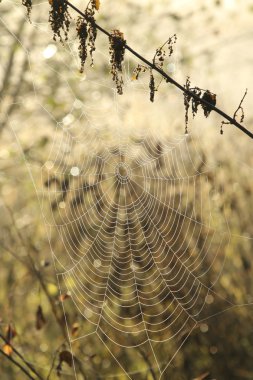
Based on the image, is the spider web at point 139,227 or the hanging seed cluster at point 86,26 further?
the spider web at point 139,227

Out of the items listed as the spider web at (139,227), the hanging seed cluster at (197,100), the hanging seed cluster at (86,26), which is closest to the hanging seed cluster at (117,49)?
the hanging seed cluster at (86,26)

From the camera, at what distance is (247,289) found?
4512mm

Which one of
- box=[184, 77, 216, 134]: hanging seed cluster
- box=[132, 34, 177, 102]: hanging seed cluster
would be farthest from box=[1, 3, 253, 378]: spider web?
box=[184, 77, 216, 134]: hanging seed cluster

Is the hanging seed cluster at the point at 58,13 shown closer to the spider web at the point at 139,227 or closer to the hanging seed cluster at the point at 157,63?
the hanging seed cluster at the point at 157,63

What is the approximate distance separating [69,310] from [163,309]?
2.82 feet

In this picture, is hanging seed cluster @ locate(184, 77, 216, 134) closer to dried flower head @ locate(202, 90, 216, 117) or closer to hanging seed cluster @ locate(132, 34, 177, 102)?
dried flower head @ locate(202, 90, 216, 117)

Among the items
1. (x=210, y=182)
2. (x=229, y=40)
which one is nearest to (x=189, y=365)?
(x=210, y=182)

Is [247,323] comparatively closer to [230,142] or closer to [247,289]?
[247,289]

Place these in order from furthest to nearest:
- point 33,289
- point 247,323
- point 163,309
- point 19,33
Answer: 1. point 19,33
2. point 33,289
3. point 247,323
4. point 163,309

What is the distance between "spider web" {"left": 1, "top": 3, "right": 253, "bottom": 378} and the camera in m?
4.16

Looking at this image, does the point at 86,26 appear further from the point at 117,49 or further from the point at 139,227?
the point at 139,227

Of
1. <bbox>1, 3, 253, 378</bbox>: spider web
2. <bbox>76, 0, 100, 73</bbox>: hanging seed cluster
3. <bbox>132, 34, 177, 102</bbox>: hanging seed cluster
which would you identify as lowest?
<bbox>1, 3, 253, 378</bbox>: spider web

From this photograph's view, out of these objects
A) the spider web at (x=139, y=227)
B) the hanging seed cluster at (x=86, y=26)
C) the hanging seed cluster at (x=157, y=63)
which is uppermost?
the hanging seed cluster at (x=86, y=26)

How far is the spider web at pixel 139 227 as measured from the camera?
164 inches
